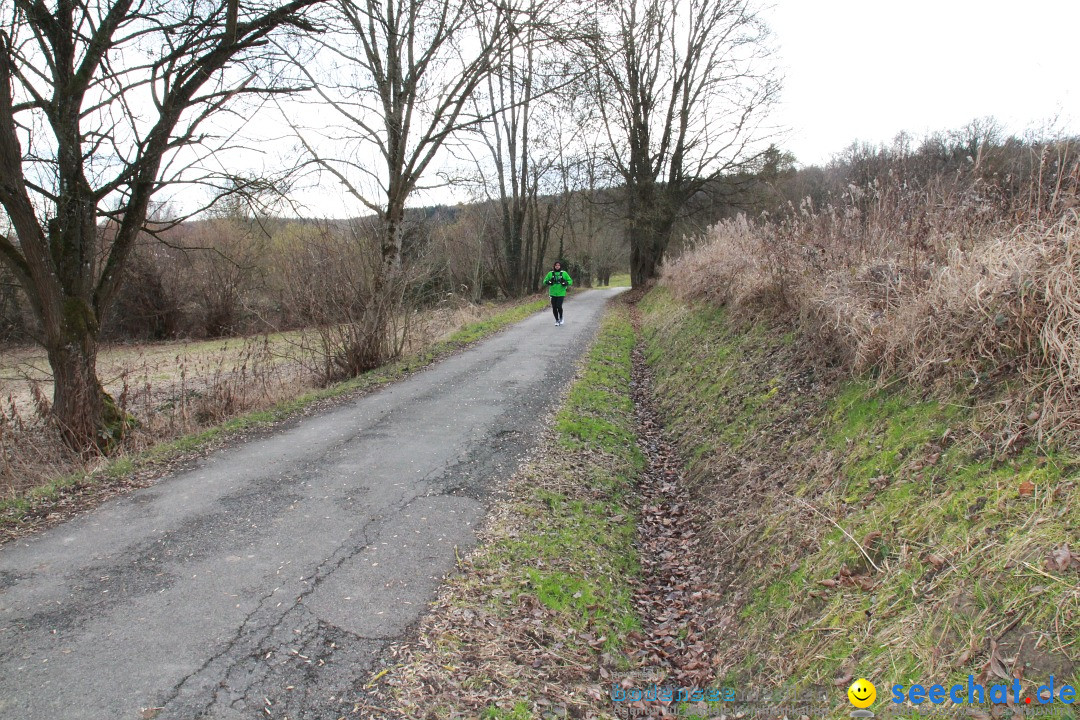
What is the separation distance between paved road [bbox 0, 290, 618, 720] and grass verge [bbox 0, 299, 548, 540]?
1.27 feet

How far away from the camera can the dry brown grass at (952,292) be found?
3.47 m

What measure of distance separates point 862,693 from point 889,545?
99cm

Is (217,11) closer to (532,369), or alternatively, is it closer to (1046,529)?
(532,369)

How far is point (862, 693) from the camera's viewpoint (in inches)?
104

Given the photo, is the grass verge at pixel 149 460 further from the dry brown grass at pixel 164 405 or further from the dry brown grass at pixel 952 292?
the dry brown grass at pixel 952 292

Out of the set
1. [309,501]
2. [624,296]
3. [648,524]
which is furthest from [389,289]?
[624,296]

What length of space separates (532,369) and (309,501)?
20.1 ft

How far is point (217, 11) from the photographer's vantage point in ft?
25.0

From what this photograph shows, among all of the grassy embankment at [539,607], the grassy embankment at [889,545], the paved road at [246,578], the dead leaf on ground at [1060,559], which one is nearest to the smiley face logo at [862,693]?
the grassy embankment at [889,545]

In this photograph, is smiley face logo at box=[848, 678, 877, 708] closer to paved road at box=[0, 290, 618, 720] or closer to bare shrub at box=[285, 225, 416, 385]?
paved road at box=[0, 290, 618, 720]

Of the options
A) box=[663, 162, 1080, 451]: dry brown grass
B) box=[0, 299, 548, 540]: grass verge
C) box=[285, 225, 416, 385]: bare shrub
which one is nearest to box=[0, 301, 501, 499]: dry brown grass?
box=[285, 225, 416, 385]: bare shrub

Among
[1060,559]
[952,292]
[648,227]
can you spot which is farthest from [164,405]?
[648,227]

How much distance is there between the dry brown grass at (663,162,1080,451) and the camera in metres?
3.47

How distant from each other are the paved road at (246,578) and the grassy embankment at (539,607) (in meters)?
0.27
